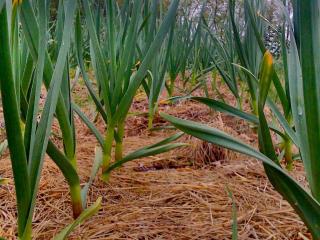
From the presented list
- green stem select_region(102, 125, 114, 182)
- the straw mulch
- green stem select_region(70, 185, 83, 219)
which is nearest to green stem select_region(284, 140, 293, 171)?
the straw mulch

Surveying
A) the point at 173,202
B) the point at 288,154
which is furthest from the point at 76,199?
the point at 288,154

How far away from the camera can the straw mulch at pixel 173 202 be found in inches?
30.4

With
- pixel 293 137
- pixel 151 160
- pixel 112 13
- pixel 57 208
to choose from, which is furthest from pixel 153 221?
pixel 112 13

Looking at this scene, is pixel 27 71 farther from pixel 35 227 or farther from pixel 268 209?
pixel 268 209

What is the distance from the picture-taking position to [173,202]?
3.04ft

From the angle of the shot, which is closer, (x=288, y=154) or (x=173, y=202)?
(x=173, y=202)

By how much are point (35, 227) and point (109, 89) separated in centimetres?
40

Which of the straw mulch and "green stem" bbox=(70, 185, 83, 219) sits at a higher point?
"green stem" bbox=(70, 185, 83, 219)

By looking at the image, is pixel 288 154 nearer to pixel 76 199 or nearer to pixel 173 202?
pixel 173 202

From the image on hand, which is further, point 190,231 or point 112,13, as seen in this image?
point 112,13

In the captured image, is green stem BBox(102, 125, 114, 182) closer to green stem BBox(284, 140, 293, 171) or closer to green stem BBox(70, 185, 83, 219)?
green stem BBox(70, 185, 83, 219)

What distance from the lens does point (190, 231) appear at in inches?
30.0

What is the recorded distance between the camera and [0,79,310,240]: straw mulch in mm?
771

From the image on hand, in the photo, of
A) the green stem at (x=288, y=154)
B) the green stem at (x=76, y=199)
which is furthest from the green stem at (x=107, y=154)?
the green stem at (x=288, y=154)
